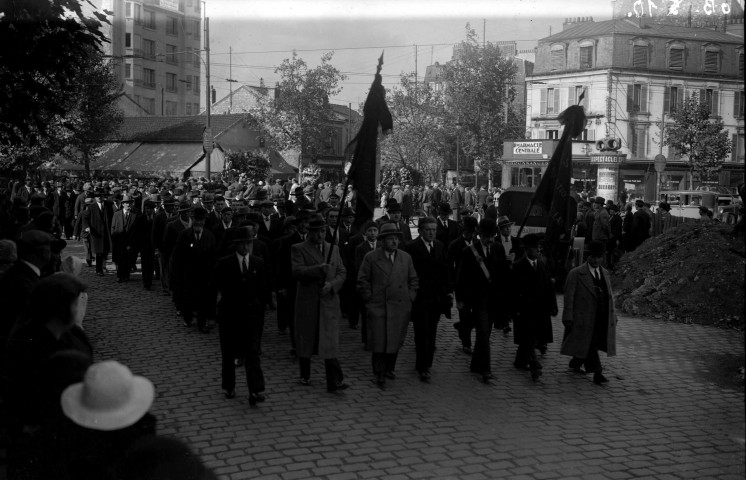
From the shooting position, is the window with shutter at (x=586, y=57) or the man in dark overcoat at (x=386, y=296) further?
the window with shutter at (x=586, y=57)

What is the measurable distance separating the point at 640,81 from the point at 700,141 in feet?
29.6

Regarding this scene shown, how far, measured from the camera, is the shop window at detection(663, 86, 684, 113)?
60688mm

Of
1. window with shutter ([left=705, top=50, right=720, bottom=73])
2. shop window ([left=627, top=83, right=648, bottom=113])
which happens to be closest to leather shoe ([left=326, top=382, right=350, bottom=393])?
shop window ([left=627, top=83, right=648, bottom=113])

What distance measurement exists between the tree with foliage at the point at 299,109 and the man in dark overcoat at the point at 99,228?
106ft

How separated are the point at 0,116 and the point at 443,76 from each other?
4791cm

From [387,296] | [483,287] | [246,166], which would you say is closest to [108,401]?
[387,296]

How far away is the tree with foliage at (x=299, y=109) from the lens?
167 feet

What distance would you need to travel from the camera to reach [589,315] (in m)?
9.94

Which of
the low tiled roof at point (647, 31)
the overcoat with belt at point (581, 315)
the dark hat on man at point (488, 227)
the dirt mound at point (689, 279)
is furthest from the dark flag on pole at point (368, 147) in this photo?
the low tiled roof at point (647, 31)

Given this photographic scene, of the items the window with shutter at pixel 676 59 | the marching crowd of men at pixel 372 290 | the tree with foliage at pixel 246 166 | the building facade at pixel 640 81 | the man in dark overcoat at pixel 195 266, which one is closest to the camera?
the marching crowd of men at pixel 372 290

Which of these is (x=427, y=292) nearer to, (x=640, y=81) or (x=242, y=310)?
(x=242, y=310)

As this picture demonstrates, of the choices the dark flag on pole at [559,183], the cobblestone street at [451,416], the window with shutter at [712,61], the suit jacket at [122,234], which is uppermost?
the window with shutter at [712,61]

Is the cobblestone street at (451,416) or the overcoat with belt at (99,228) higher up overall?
the overcoat with belt at (99,228)

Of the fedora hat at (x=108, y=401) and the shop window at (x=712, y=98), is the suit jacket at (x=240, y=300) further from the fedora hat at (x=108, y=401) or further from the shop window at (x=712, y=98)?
the shop window at (x=712, y=98)
